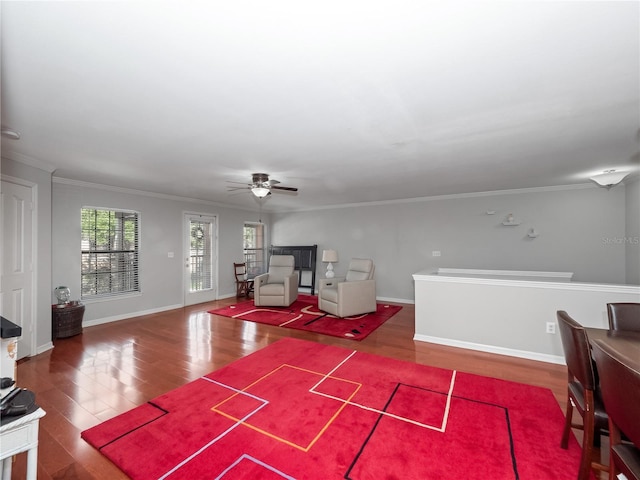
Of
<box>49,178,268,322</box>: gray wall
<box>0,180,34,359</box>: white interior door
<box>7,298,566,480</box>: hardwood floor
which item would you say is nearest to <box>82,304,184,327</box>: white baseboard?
<box>49,178,268,322</box>: gray wall

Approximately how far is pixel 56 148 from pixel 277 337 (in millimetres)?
3362

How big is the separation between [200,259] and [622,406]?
6710 millimetres

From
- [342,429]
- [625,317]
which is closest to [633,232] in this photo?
[625,317]

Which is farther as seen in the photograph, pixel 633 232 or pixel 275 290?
pixel 275 290

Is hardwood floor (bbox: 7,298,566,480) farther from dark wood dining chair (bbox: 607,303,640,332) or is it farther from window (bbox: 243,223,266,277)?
window (bbox: 243,223,266,277)

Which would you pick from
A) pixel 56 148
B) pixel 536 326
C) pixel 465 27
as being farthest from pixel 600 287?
pixel 56 148

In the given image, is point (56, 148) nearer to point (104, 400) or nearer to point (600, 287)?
point (104, 400)

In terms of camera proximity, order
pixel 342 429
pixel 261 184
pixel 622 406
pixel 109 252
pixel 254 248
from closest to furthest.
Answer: pixel 622 406 < pixel 342 429 < pixel 261 184 < pixel 109 252 < pixel 254 248

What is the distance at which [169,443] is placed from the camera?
1900mm

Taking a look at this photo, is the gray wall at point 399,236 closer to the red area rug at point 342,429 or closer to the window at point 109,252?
the window at point 109,252

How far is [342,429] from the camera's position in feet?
6.71

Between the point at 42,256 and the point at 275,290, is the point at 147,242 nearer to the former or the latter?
the point at 42,256

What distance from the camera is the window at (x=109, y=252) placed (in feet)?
15.5

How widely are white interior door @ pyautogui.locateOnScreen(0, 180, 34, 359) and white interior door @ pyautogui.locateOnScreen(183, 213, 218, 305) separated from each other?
2776 mm
